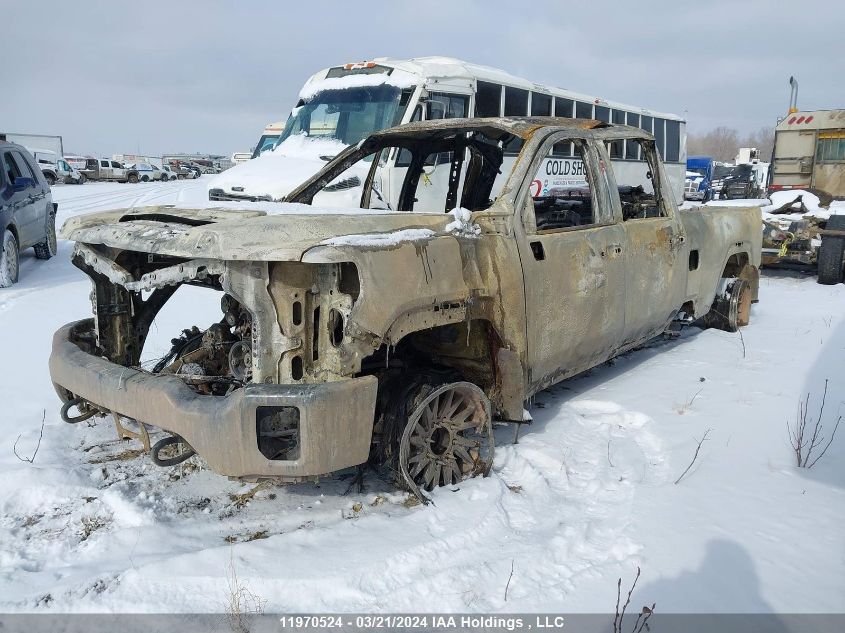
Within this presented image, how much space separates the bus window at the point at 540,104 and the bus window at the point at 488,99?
1.38 meters

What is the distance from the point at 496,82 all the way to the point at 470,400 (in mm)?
9575

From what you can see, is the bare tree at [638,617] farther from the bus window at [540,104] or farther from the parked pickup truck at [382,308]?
the bus window at [540,104]

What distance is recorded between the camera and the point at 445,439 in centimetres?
349

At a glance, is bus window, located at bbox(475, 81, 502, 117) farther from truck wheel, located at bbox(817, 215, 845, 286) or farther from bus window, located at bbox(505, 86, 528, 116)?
truck wheel, located at bbox(817, 215, 845, 286)

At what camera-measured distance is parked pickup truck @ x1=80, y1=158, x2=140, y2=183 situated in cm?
4388

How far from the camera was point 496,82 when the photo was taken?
11.9 m

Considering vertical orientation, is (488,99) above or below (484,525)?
above

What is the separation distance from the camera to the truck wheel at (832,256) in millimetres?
9680

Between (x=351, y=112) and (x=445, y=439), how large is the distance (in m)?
8.18

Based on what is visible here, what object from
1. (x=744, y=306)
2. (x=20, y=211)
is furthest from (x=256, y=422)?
(x=20, y=211)

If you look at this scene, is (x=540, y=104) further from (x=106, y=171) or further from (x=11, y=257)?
(x=106, y=171)

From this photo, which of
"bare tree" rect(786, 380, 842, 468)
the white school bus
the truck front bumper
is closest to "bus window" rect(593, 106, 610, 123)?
the white school bus

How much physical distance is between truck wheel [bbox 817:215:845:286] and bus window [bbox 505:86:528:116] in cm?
568

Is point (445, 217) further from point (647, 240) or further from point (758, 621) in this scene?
point (758, 621)
